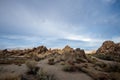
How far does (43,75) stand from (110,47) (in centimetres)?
4986

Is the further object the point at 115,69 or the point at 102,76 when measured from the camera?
the point at 115,69

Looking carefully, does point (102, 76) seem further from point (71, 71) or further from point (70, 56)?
point (70, 56)

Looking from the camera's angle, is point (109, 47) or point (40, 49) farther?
point (40, 49)

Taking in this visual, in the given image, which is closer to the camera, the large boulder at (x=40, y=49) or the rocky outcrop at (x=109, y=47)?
the rocky outcrop at (x=109, y=47)

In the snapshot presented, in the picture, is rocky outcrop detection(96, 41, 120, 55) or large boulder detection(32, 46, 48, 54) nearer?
rocky outcrop detection(96, 41, 120, 55)

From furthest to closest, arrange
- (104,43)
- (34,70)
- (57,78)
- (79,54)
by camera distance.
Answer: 1. (104,43)
2. (79,54)
3. (34,70)
4. (57,78)

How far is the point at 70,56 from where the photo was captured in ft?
76.5

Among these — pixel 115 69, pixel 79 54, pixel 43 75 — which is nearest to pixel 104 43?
pixel 79 54

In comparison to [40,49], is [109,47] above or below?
below

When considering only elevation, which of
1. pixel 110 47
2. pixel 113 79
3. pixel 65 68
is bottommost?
pixel 113 79

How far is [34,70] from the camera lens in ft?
50.3

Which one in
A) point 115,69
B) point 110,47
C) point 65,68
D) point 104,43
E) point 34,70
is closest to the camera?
point 34,70

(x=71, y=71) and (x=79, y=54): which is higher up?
(x=79, y=54)

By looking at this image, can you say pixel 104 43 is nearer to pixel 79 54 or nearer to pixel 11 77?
pixel 79 54
